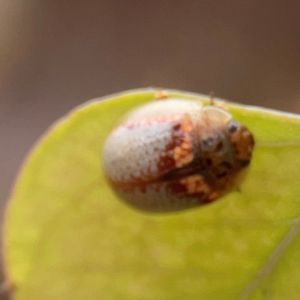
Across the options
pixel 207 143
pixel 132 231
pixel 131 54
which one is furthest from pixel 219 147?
pixel 131 54

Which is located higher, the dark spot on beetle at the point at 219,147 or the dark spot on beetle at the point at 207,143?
the dark spot on beetle at the point at 207,143

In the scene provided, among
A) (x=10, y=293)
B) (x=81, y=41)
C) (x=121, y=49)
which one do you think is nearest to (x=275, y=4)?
(x=121, y=49)

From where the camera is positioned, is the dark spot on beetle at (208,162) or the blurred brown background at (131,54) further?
the blurred brown background at (131,54)

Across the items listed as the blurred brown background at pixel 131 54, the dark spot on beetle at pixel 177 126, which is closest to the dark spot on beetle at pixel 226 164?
the dark spot on beetle at pixel 177 126

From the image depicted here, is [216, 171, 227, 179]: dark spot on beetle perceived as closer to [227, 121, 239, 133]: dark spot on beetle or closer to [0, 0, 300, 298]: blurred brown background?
[227, 121, 239, 133]: dark spot on beetle

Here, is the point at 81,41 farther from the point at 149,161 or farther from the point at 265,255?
the point at 265,255

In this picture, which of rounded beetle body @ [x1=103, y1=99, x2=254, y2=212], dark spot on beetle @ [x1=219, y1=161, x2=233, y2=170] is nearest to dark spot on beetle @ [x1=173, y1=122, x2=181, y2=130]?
rounded beetle body @ [x1=103, y1=99, x2=254, y2=212]

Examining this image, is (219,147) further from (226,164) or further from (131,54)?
(131,54)

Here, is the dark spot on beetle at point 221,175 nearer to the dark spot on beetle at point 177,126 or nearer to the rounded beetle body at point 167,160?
the rounded beetle body at point 167,160
